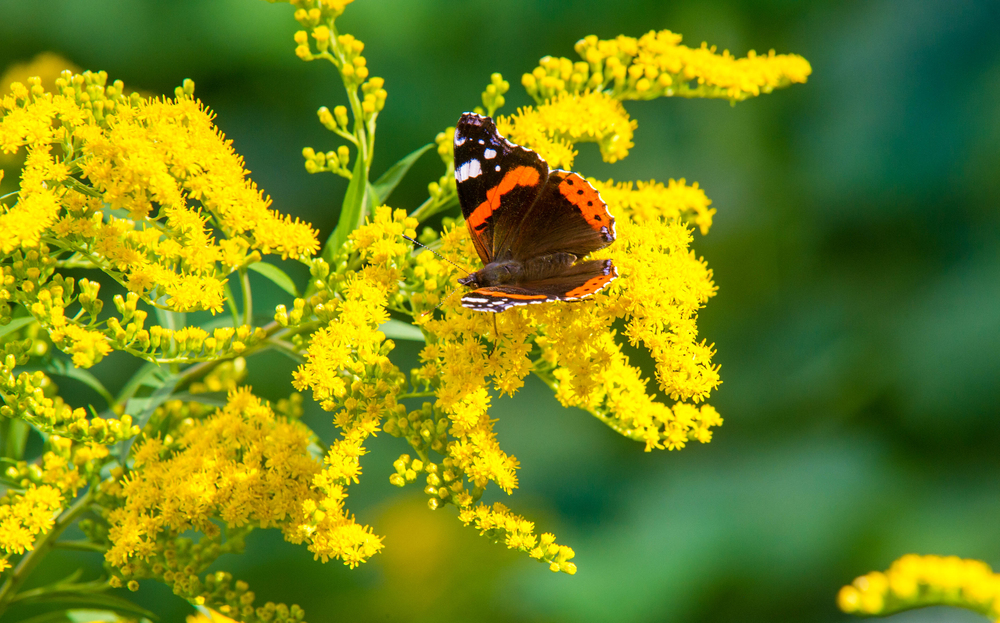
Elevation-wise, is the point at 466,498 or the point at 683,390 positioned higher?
the point at 683,390

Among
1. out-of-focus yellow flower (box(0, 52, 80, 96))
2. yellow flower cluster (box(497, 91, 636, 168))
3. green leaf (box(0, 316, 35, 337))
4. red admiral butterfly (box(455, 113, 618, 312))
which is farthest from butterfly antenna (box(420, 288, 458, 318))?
out-of-focus yellow flower (box(0, 52, 80, 96))

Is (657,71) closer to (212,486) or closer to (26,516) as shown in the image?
(212,486)

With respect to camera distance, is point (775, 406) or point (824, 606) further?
point (775, 406)

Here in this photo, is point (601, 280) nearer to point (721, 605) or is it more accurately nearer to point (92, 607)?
point (92, 607)

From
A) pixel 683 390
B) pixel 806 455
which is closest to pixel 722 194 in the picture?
pixel 806 455

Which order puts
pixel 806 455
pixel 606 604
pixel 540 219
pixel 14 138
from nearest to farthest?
pixel 14 138 < pixel 540 219 < pixel 606 604 < pixel 806 455

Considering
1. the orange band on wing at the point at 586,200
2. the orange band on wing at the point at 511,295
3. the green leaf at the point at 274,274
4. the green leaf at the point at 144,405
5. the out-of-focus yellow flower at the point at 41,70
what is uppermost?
the out-of-focus yellow flower at the point at 41,70

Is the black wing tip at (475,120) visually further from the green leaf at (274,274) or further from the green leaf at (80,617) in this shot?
the green leaf at (80,617)

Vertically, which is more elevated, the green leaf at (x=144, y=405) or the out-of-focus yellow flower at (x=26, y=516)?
the green leaf at (x=144, y=405)

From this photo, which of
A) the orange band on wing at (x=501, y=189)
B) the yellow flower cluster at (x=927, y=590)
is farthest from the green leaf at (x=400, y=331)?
the yellow flower cluster at (x=927, y=590)
